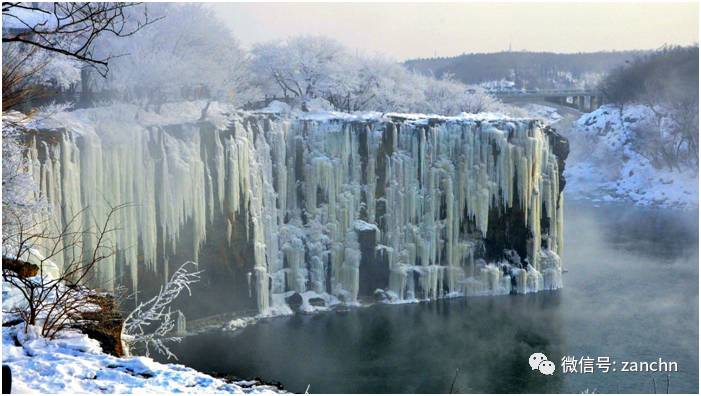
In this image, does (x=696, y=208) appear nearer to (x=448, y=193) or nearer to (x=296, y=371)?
(x=448, y=193)

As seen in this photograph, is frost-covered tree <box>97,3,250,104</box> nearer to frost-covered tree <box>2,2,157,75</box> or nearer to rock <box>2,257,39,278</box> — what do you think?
frost-covered tree <box>2,2,157,75</box>

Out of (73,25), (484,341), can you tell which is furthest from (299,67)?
(73,25)

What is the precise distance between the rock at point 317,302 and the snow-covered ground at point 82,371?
42.5ft

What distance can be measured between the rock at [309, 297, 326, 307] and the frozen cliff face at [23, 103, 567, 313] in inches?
11.8

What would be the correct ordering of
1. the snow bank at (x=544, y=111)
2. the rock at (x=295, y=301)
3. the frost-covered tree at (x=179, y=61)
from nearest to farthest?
1. the rock at (x=295, y=301)
2. the frost-covered tree at (x=179, y=61)
3. the snow bank at (x=544, y=111)

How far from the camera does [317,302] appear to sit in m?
19.0

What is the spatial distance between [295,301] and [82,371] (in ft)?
44.8

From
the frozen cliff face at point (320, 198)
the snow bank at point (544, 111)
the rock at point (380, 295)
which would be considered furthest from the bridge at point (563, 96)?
the rock at point (380, 295)

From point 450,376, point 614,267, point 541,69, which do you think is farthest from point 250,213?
point 541,69

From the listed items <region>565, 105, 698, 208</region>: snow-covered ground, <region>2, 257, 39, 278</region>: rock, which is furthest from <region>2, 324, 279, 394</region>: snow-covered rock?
<region>565, 105, 698, 208</region>: snow-covered ground

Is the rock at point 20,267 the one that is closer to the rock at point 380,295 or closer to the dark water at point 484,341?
the dark water at point 484,341

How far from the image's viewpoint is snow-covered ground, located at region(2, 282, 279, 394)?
5156 millimetres

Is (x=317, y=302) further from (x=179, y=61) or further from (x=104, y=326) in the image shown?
(x=104, y=326)

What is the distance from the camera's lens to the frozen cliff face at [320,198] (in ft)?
50.0
